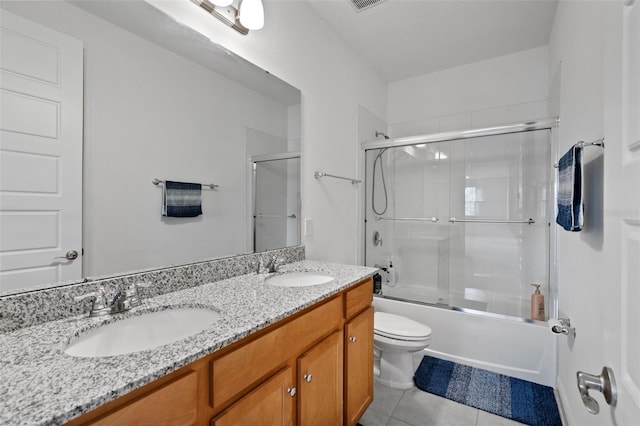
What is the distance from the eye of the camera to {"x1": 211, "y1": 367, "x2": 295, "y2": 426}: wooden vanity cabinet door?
81 centimetres

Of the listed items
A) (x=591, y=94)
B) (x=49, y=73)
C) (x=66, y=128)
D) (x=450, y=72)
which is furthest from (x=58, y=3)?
(x=450, y=72)

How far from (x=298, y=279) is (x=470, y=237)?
196cm

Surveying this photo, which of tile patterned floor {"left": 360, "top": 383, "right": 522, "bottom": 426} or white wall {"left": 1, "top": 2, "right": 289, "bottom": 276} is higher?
white wall {"left": 1, "top": 2, "right": 289, "bottom": 276}

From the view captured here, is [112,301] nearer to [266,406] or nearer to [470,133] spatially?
[266,406]

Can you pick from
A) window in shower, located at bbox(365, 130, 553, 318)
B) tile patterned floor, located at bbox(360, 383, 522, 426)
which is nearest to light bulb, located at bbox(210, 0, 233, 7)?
window in shower, located at bbox(365, 130, 553, 318)

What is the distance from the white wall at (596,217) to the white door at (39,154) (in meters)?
1.45

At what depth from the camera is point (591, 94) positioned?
4.16ft

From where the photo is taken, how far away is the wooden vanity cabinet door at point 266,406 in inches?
31.9

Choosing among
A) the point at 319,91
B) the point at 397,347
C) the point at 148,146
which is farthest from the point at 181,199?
the point at 397,347

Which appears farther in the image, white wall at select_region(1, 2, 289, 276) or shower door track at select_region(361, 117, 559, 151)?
shower door track at select_region(361, 117, 559, 151)

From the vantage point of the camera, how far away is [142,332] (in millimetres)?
965

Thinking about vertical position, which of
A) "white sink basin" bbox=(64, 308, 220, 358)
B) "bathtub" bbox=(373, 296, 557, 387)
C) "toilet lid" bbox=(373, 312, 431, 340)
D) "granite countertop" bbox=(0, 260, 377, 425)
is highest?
"granite countertop" bbox=(0, 260, 377, 425)

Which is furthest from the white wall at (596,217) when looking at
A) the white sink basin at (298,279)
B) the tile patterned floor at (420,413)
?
the white sink basin at (298,279)

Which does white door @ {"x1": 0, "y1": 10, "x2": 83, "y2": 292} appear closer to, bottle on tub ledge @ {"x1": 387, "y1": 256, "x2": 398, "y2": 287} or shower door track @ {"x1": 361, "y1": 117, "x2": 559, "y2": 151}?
shower door track @ {"x1": 361, "y1": 117, "x2": 559, "y2": 151}
